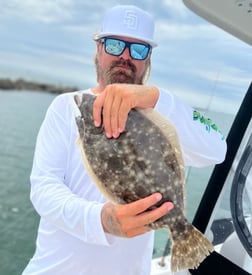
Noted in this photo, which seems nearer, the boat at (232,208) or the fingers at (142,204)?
the fingers at (142,204)

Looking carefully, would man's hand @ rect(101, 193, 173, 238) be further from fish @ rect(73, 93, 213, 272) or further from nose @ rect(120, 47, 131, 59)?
nose @ rect(120, 47, 131, 59)

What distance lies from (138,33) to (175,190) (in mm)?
547

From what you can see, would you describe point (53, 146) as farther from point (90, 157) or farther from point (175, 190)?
point (175, 190)

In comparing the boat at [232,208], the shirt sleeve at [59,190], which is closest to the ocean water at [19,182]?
the boat at [232,208]

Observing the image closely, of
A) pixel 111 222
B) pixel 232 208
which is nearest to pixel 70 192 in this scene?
pixel 111 222

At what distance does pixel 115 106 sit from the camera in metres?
1.00

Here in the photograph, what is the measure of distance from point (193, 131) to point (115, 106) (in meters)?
0.34

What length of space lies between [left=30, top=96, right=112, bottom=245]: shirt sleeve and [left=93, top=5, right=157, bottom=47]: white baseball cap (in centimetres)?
26

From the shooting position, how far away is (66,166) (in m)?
1.42

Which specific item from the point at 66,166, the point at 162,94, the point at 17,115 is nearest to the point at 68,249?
the point at 66,166

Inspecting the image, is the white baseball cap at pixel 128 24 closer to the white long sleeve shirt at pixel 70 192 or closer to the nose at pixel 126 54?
the nose at pixel 126 54

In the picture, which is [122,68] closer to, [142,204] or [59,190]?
[59,190]

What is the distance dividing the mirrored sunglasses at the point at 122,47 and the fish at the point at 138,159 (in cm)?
34

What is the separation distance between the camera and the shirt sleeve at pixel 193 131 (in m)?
1.22
